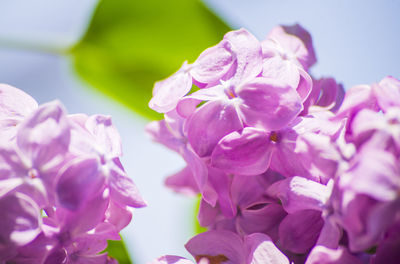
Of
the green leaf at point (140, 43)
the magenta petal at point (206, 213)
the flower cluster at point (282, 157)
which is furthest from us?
the green leaf at point (140, 43)

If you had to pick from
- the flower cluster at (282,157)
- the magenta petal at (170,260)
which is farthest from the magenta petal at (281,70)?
the magenta petal at (170,260)

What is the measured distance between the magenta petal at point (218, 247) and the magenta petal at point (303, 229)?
0.03m

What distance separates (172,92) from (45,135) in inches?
3.3

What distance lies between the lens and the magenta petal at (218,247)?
258 millimetres

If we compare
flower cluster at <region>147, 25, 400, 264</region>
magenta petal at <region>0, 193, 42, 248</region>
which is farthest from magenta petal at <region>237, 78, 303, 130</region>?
magenta petal at <region>0, 193, 42, 248</region>

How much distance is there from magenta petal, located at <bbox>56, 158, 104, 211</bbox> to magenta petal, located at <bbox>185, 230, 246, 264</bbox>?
7cm

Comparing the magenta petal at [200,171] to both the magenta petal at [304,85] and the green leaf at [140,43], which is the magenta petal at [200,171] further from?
the green leaf at [140,43]

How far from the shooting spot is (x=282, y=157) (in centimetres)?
25

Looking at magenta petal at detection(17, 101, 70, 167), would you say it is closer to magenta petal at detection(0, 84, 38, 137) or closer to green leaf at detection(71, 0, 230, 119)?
magenta petal at detection(0, 84, 38, 137)

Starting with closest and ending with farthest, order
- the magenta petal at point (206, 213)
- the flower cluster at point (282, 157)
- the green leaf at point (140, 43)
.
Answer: the flower cluster at point (282, 157) < the magenta petal at point (206, 213) < the green leaf at point (140, 43)

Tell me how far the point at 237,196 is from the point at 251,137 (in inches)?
2.0

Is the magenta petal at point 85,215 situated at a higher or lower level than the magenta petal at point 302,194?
lower

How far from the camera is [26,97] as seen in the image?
261 millimetres

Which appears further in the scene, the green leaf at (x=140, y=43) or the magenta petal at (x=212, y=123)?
the green leaf at (x=140, y=43)
